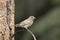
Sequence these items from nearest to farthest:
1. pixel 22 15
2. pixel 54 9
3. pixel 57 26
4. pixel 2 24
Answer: pixel 2 24 → pixel 57 26 → pixel 54 9 → pixel 22 15

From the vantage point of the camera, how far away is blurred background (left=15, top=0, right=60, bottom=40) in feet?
43.5

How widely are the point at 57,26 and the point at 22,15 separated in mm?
2315

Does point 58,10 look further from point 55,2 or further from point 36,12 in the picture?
point 36,12

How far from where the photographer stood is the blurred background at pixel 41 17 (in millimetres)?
13258

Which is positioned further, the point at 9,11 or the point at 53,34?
the point at 53,34

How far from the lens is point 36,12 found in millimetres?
15195

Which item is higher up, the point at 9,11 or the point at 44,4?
the point at 9,11

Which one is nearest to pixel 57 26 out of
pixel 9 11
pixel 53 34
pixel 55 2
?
pixel 53 34

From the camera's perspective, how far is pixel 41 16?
575 inches

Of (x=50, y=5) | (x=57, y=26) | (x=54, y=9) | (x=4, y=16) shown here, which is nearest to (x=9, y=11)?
(x=4, y=16)

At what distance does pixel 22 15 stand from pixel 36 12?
0.58 metres

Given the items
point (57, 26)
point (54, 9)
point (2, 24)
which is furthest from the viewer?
point (54, 9)

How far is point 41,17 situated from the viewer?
14461mm

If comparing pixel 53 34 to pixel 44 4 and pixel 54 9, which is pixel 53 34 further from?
pixel 44 4
